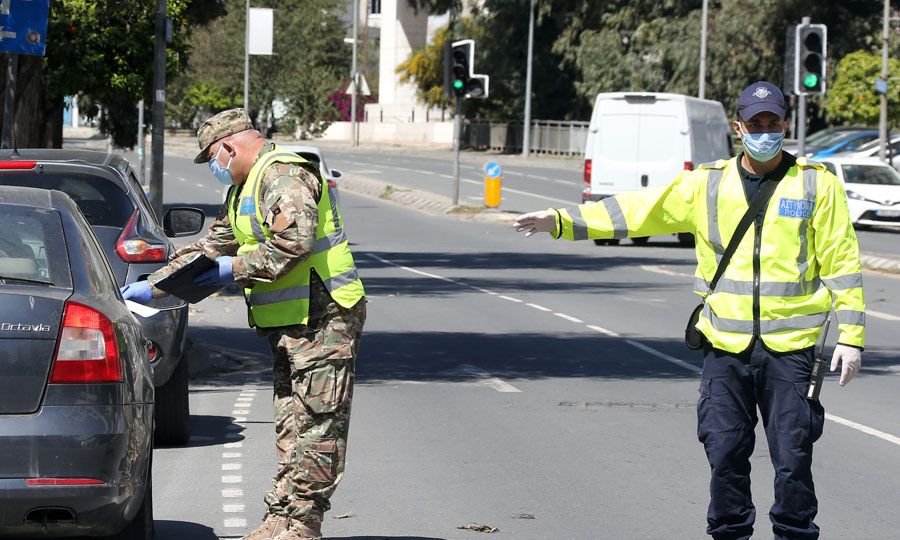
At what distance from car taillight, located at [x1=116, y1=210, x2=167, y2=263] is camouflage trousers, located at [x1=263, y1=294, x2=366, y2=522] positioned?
289cm

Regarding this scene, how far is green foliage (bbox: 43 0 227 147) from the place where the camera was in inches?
1109

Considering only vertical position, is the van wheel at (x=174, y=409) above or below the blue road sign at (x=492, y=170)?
below

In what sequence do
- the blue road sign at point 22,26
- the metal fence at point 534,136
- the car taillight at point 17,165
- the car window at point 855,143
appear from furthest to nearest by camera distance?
1. the metal fence at point 534,136
2. the car window at point 855,143
3. the blue road sign at point 22,26
4. the car taillight at point 17,165

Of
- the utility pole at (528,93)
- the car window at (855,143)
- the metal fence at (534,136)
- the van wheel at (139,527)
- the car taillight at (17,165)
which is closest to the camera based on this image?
the van wheel at (139,527)

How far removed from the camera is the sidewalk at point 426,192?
25.9 m

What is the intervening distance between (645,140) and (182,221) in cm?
2014

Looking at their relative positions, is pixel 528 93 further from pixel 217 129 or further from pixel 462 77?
pixel 217 129

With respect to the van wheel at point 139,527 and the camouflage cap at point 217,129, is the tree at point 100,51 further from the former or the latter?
the van wheel at point 139,527

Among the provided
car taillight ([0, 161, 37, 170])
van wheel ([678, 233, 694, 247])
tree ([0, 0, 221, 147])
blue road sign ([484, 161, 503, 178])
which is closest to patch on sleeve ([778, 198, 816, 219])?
car taillight ([0, 161, 37, 170])

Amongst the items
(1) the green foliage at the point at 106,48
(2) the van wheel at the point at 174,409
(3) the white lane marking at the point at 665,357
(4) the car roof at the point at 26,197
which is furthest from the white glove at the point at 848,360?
(1) the green foliage at the point at 106,48

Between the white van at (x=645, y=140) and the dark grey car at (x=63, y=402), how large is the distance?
2325cm

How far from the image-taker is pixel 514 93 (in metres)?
74.5

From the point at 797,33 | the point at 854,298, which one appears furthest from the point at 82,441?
the point at 797,33

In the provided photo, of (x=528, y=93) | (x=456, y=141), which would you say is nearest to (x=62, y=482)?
(x=456, y=141)
